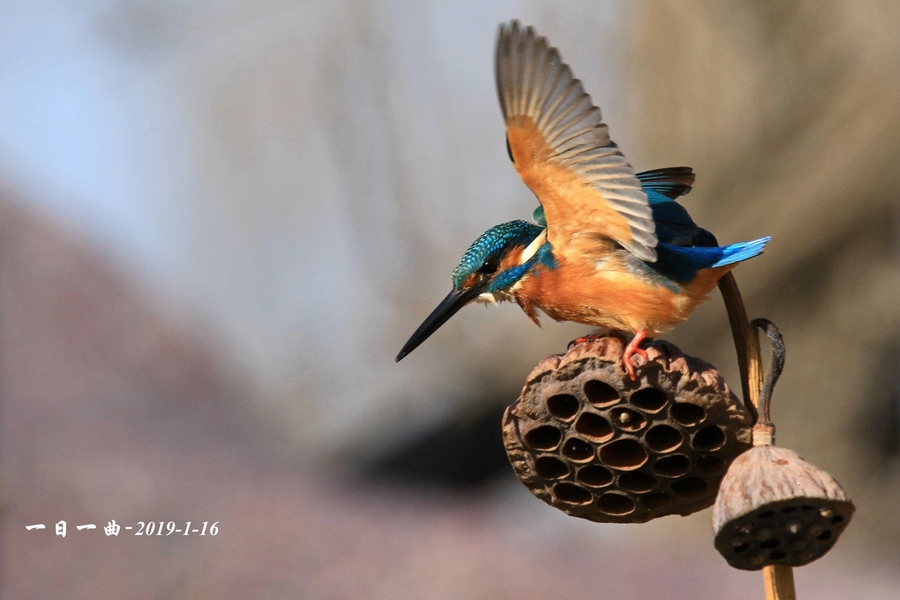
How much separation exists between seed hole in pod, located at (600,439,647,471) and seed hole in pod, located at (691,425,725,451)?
2.9 inches

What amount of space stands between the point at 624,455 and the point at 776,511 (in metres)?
0.25

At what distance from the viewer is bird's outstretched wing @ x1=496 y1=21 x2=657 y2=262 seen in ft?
5.38

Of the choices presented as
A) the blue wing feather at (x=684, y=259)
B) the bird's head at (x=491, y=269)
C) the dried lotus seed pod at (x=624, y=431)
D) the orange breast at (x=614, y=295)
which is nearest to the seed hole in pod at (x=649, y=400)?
the dried lotus seed pod at (x=624, y=431)

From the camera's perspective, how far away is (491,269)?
6.47 feet

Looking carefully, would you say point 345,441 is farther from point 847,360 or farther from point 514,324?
point 847,360

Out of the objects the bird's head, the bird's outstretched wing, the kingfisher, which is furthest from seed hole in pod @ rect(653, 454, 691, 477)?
the bird's head

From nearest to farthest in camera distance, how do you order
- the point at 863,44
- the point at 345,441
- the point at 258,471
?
the point at 863,44 < the point at 345,441 < the point at 258,471

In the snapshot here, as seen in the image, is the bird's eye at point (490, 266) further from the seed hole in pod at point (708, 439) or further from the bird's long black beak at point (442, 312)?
the seed hole in pod at point (708, 439)

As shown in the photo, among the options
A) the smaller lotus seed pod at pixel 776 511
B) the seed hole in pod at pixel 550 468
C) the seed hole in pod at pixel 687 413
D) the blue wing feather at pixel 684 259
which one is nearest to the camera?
the smaller lotus seed pod at pixel 776 511

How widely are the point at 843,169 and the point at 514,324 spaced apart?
1841mm

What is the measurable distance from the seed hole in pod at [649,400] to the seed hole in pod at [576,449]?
0.10 meters

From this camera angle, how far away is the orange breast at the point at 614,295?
172cm

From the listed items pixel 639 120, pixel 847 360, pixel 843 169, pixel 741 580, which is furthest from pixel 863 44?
→ pixel 741 580

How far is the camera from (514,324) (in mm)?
5234
